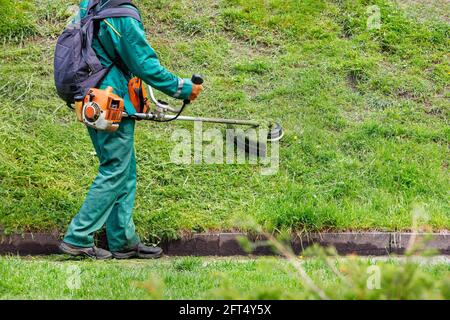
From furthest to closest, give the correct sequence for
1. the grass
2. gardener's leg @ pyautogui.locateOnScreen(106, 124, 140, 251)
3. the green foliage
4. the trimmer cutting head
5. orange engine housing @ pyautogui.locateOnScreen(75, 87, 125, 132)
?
the green foliage < the trimmer cutting head < gardener's leg @ pyautogui.locateOnScreen(106, 124, 140, 251) < orange engine housing @ pyautogui.locateOnScreen(75, 87, 125, 132) < the grass

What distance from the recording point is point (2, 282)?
16.6ft

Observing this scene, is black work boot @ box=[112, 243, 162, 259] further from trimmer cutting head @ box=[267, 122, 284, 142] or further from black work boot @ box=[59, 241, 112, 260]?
trimmer cutting head @ box=[267, 122, 284, 142]

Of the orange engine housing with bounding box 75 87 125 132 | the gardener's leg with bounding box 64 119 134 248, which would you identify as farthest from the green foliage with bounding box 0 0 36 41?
the orange engine housing with bounding box 75 87 125 132

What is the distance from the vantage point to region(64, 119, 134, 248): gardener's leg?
613 cm

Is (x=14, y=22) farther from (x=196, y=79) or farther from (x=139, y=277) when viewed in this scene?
(x=139, y=277)

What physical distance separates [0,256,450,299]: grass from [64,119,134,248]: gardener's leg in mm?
262

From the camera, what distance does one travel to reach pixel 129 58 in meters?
5.95

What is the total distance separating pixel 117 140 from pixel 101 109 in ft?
1.20

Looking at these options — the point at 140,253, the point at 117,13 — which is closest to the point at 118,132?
the point at 117,13

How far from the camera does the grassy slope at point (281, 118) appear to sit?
7.07m

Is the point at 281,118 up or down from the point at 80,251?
up

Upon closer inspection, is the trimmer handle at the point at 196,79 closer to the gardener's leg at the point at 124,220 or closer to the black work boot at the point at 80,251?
the gardener's leg at the point at 124,220

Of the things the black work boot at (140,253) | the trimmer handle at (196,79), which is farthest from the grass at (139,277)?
the trimmer handle at (196,79)

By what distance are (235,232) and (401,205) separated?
1585 millimetres
